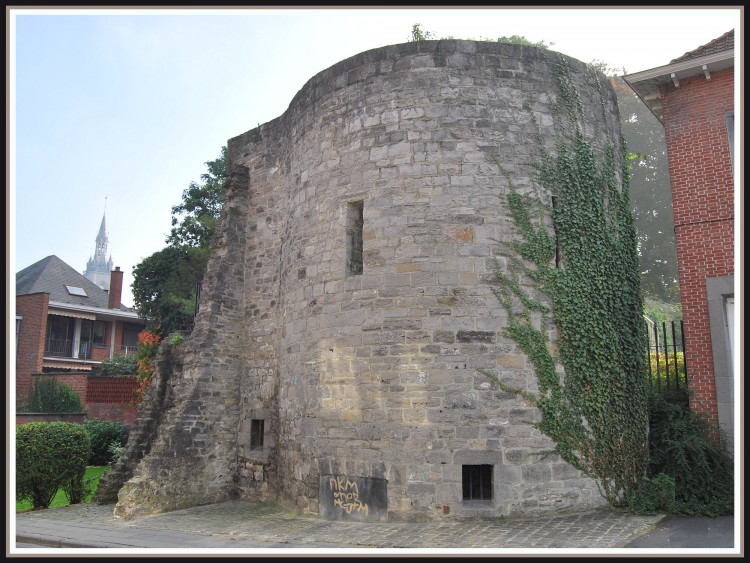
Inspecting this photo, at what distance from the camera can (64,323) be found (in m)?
32.5

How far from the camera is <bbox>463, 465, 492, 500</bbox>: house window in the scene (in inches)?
357

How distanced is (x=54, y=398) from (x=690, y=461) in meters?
21.2

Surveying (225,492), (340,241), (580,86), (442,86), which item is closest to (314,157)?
(340,241)

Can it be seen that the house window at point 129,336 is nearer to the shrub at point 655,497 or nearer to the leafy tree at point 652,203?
the leafy tree at point 652,203

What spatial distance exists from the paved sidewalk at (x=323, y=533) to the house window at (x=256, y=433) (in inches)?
75.6

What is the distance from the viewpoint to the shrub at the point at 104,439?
18250mm

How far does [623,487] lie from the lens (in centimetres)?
962

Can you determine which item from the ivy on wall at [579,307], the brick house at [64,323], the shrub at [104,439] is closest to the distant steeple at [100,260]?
the brick house at [64,323]

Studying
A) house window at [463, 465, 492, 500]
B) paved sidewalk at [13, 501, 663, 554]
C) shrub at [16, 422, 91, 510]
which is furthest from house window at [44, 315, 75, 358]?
house window at [463, 465, 492, 500]

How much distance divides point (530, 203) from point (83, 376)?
1929cm

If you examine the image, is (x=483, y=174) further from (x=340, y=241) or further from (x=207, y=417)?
(x=207, y=417)

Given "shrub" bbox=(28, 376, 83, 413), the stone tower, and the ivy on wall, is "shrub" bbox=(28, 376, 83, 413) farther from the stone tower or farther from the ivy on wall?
the stone tower

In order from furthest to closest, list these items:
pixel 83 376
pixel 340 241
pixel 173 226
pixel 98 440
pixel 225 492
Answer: pixel 173 226, pixel 83 376, pixel 98 440, pixel 225 492, pixel 340 241

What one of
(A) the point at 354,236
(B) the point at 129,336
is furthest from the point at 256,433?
(B) the point at 129,336
